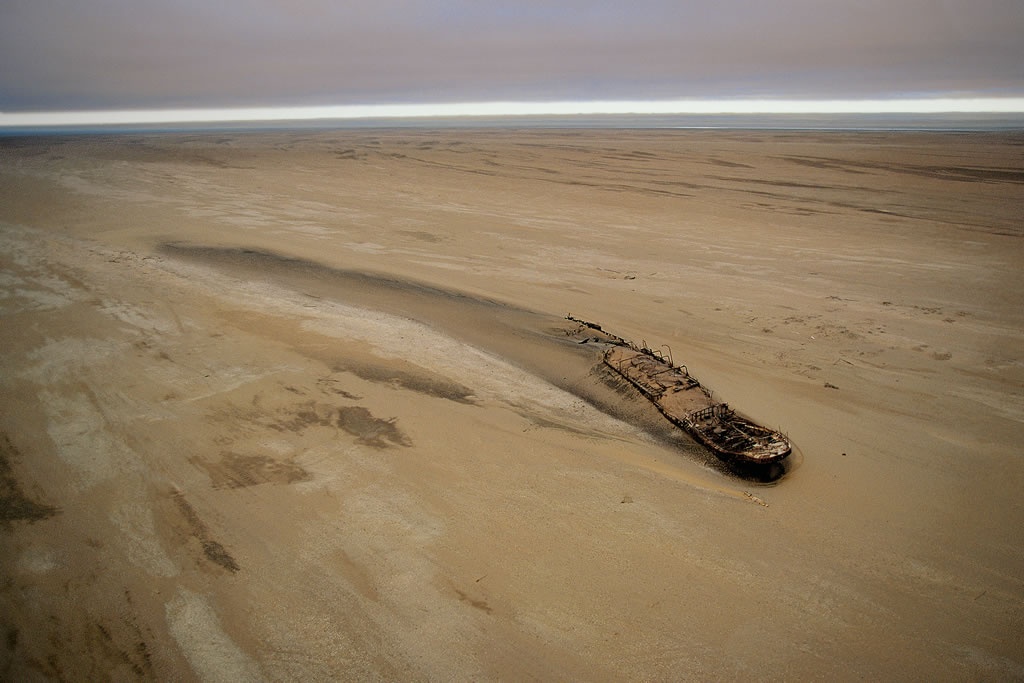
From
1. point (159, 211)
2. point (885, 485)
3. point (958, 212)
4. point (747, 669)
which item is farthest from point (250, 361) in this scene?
point (958, 212)

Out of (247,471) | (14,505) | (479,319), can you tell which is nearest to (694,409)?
→ (479,319)

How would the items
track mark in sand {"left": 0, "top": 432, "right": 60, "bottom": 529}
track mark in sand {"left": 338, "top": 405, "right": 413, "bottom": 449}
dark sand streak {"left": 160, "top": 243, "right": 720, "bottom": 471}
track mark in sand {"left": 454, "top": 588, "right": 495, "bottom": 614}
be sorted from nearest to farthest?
track mark in sand {"left": 454, "top": 588, "right": 495, "bottom": 614}
track mark in sand {"left": 0, "top": 432, "right": 60, "bottom": 529}
track mark in sand {"left": 338, "top": 405, "right": 413, "bottom": 449}
dark sand streak {"left": 160, "top": 243, "right": 720, "bottom": 471}

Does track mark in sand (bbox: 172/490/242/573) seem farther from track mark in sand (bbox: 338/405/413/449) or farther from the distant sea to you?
the distant sea

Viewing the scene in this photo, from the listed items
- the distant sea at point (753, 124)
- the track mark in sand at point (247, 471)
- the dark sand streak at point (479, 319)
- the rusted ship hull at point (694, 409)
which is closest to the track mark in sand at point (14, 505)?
the track mark in sand at point (247, 471)

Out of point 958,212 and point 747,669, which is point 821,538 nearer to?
point 747,669

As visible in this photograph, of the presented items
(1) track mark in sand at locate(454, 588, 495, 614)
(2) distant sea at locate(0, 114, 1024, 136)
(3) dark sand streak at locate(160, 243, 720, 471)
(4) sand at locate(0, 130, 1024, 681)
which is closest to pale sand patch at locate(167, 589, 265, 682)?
(4) sand at locate(0, 130, 1024, 681)
